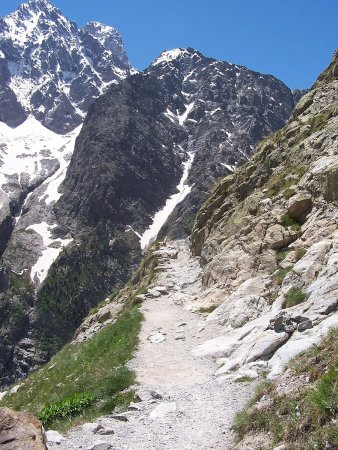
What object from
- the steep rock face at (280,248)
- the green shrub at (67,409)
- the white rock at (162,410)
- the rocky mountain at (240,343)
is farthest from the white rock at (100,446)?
the steep rock face at (280,248)

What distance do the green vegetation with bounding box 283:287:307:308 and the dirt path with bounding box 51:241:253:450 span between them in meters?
4.13

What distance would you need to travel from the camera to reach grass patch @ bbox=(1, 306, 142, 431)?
46.1 feet

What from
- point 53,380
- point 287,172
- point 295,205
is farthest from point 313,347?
point 287,172

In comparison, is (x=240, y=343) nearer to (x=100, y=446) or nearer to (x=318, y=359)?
(x=318, y=359)

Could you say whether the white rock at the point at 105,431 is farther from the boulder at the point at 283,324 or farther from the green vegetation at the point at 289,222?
the green vegetation at the point at 289,222

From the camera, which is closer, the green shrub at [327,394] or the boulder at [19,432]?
the green shrub at [327,394]

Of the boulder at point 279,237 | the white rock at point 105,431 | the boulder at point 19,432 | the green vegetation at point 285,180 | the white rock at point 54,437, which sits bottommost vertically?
the white rock at point 54,437

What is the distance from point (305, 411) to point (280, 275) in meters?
16.1

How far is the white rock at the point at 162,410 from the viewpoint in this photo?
41.1 feet

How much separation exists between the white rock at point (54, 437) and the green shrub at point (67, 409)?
1761 millimetres

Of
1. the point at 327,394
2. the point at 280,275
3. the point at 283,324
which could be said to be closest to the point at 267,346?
the point at 283,324

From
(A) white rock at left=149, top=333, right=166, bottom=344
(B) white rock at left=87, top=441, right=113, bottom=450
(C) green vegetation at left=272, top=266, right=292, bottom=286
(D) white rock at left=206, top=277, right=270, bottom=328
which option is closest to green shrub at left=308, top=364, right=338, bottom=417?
(B) white rock at left=87, top=441, right=113, bottom=450

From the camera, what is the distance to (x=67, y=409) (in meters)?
14.1

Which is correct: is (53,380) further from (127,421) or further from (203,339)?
(127,421)
